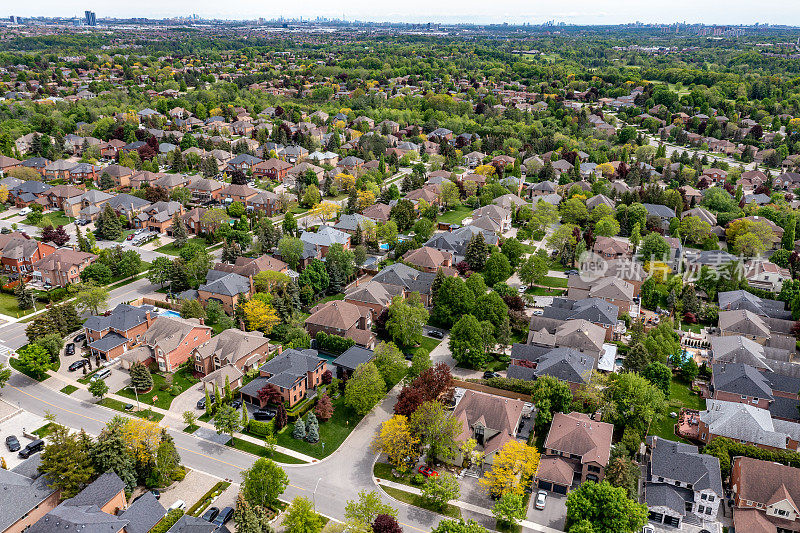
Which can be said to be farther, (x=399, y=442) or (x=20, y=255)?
(x=20, y=255)

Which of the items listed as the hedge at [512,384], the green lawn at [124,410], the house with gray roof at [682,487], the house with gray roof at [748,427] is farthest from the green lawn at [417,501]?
the house with gray roof at [748,427]

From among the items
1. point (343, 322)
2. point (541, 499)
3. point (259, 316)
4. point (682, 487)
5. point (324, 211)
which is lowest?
point (541, 499)

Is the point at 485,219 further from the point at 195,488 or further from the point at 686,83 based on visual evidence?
the point at 686,83

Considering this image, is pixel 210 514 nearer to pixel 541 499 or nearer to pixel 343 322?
pixel 541 499

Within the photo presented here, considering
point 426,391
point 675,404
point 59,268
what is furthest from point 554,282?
point 59,268

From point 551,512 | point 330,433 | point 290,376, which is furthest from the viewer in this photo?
point 290,376

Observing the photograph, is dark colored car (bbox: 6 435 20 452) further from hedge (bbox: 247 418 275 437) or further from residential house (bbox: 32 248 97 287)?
residential house (bbox: 32 248 97 287)

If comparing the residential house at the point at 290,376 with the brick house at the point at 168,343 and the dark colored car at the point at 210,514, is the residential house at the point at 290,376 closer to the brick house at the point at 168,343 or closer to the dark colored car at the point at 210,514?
the brick house at the point at 168,343

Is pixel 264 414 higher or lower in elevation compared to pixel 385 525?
lower
